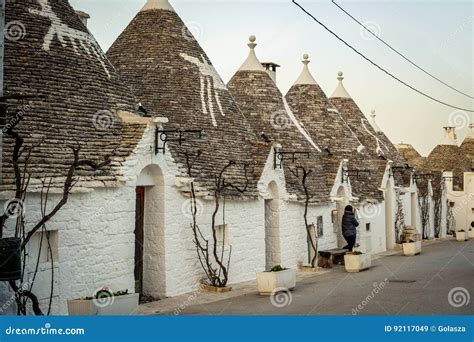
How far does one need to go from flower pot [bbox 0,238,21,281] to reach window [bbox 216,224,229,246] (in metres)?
6.72

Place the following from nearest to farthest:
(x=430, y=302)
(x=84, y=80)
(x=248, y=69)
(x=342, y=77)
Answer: (x=430, y=302) < (x=84, y=80) < (x=248, y=69) < (x=342, y=77)

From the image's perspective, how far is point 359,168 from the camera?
26.8 m

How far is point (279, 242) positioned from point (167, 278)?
5.80m

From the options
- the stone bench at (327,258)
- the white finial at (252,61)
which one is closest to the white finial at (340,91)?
the white finial at (252,61)

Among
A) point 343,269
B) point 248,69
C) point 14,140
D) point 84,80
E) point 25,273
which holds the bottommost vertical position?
point 343,269

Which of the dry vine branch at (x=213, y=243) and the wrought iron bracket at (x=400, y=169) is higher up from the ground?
the wrought iron bracket at (x=400, y=169)

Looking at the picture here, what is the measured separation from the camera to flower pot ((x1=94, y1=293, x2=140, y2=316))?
1002 cm

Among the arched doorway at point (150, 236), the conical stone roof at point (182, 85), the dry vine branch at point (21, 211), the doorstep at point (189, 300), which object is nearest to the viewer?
the dry vine branch at point (21, 211)

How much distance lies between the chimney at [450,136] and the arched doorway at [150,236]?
1495 inches

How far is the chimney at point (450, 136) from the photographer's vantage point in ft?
160

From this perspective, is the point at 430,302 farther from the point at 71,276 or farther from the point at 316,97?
the point at 316,97

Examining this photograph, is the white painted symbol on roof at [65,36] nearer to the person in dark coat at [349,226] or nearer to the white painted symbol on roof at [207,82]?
the white painted symbol on roof at [207,82]

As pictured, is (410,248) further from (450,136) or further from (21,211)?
(450,136)

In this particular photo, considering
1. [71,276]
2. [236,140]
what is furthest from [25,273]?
[236,140]
